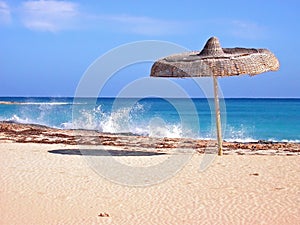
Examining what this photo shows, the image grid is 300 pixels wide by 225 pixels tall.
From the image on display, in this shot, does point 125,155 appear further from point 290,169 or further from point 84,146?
point 290,169

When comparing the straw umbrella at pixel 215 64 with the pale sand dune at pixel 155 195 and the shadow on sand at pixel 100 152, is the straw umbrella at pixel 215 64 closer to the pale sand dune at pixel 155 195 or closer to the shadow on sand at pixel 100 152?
the pale sand dune at pixel 155 195

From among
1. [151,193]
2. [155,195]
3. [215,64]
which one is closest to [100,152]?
[215,64]

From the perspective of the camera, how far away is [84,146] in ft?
48.8

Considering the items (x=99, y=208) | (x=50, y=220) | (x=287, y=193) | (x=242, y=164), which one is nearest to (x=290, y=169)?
(x=242, y=164)

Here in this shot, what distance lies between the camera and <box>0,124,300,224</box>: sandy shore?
286 inches

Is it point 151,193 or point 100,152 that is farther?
point 100,152

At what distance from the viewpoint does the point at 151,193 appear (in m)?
8.66

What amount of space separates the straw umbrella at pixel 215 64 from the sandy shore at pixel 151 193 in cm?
195

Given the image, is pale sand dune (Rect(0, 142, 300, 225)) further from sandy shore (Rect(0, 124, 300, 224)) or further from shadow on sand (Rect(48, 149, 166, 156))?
shadow on sand (Rect(48, 149, 166, 156))

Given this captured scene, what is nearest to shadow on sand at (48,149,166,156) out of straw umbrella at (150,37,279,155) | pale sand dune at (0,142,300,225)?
pale sand dune at (0,142,300,225)

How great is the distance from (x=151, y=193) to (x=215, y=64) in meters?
3.74

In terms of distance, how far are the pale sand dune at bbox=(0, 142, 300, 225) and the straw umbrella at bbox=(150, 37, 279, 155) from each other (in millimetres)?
1969

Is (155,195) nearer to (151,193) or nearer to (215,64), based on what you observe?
(151,193)

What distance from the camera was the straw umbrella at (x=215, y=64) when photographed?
36.7 ft
